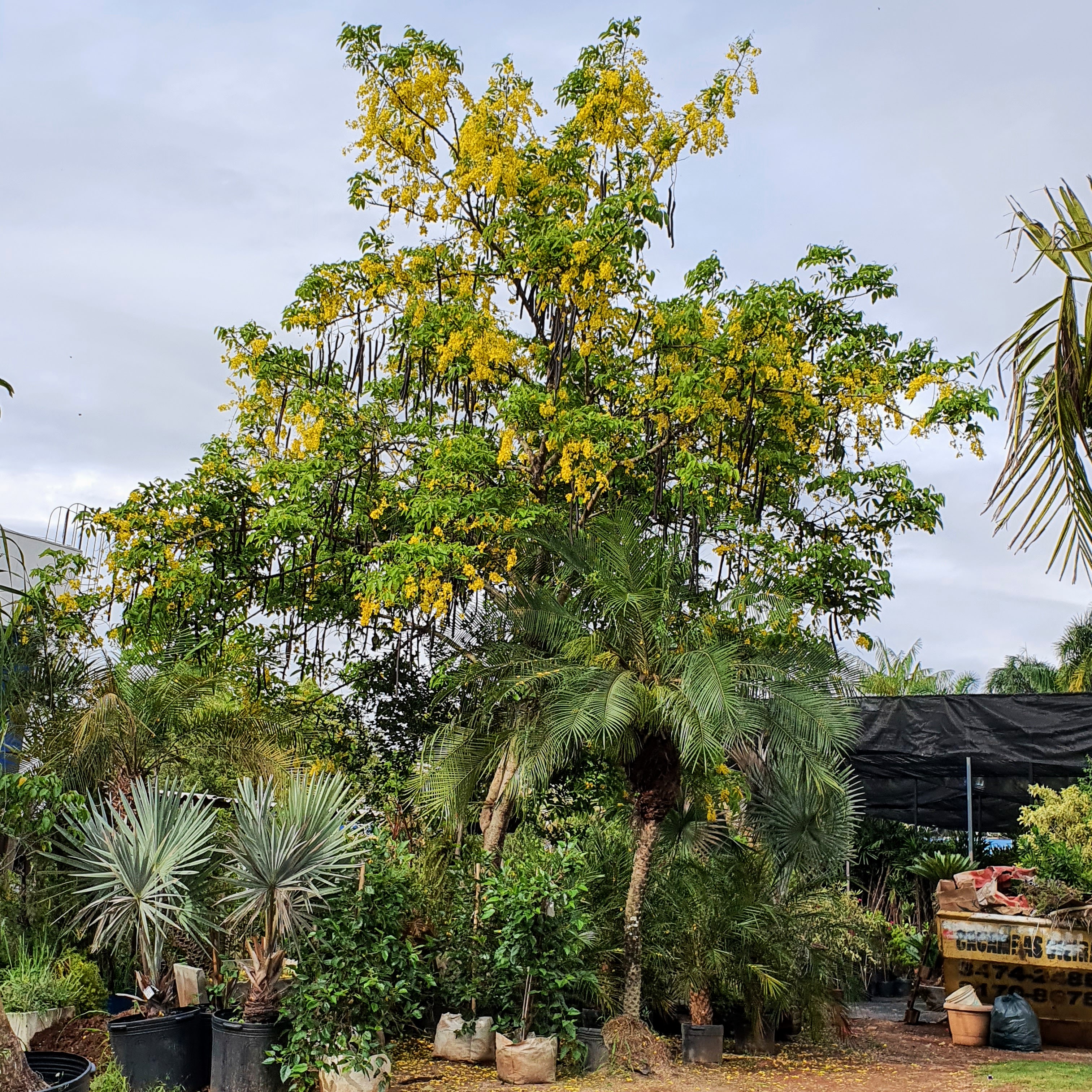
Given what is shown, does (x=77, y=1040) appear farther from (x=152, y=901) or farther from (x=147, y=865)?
(x=147, y=865)

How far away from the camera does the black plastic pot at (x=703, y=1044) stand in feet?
27.0

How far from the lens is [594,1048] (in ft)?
26.0

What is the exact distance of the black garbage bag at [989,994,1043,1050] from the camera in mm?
9227

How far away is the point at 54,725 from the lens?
855 cm

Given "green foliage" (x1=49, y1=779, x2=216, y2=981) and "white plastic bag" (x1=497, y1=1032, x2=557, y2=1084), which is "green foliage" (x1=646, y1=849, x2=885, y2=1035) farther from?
"green foliage" (x1=49, y1=779, x2=216, y2=981)

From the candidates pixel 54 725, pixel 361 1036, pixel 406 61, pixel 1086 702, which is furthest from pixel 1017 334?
pixel 1086 702

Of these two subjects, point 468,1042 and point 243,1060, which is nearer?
point 243,1060

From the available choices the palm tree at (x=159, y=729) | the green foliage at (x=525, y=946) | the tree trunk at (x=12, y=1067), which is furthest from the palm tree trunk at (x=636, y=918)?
the tree trunk at (x=12, y=1067)

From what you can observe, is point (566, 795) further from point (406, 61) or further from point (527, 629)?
point (406, 61)

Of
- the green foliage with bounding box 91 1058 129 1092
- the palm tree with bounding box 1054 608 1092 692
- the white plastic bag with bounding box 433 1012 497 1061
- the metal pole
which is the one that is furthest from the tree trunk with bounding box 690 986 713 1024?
the palm tree with bounding box 1054 608 1092 692

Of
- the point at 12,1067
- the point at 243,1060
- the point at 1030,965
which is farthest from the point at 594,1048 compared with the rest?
the point at 12,1067

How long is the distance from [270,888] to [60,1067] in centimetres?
170

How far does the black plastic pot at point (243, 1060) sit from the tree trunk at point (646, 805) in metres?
2.62

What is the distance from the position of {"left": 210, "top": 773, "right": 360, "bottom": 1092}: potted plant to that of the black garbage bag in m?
5.56
